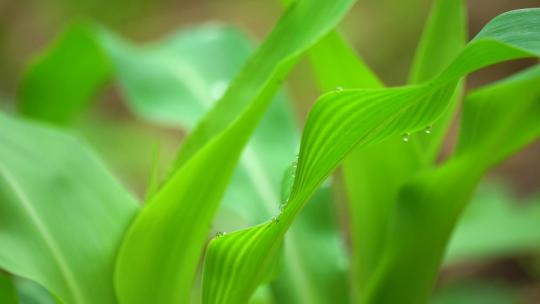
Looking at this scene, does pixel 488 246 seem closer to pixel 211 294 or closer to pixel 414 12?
pixel 211 294

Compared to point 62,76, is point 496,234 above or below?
below

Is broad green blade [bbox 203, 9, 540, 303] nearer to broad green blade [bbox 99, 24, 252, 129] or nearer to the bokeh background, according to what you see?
broad green blade [bbox 99, 24, 252, 129]

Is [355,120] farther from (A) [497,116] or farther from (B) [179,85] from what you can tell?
(B) [179,85]

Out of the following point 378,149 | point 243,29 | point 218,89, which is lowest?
point 378,149

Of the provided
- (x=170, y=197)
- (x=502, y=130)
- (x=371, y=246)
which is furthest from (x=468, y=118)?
(x=170, y=197)

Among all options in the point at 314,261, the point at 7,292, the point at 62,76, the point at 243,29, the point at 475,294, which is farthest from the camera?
the point at 243,29

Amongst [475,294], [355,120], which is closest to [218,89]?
[355,120]
